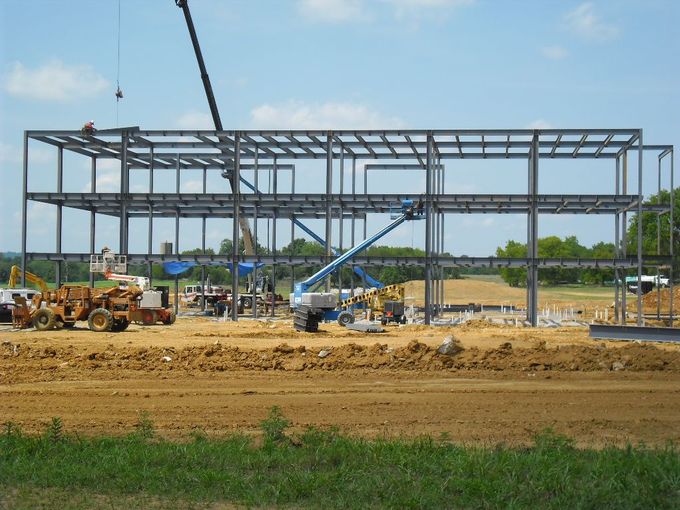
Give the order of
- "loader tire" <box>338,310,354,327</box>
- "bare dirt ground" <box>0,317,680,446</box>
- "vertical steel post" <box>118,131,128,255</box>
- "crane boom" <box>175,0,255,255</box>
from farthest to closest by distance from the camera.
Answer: "crane boom" <box>175,0,255,255</box> < "vertical steel post" <box>118,131,128,255</box> < "loader tire" <box>338,310,354,327</box> < "bare dirt ground" <box>0,317,680,446</box>

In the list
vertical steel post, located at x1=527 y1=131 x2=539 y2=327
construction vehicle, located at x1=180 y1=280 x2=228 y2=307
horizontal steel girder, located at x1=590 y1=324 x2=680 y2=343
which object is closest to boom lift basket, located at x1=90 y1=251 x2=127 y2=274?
construction vehicle, located at x1=180 y1=280 x2=228 y2=307

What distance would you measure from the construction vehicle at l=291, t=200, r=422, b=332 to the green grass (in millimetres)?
20477

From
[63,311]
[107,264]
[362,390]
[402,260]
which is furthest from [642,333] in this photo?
[107,264]

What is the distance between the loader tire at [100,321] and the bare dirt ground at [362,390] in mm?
4547

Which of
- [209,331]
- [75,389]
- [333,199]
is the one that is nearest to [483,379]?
[75,389]

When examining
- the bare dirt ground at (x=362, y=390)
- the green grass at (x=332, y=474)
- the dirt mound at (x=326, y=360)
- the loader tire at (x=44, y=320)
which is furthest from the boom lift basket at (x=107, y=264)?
the green grass at (x=332, y=474)

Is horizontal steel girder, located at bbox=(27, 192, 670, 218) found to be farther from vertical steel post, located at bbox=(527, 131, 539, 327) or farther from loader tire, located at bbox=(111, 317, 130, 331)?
loader tire, located at bbox=(111, 317, 130, 331)

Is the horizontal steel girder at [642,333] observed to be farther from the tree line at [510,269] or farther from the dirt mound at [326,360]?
the tree line at [510,269]

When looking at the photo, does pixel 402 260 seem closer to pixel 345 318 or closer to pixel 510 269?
pixel 345 318

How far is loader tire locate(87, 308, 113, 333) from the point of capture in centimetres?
2984

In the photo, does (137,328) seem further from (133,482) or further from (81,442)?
(133,482)

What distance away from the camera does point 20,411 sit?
45.7ft

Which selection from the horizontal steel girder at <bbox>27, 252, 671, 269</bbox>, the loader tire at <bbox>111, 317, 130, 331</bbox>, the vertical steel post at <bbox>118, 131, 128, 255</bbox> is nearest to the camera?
the loader tire at <bbox>111, 317, 130, 331</bbox>

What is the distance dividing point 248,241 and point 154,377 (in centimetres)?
2843
